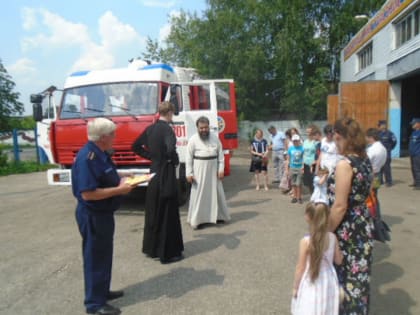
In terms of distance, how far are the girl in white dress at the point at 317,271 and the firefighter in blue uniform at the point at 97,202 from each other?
159cm

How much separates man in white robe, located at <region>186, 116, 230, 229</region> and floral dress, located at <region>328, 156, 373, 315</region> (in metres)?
3.28

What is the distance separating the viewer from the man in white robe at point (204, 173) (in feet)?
18.5

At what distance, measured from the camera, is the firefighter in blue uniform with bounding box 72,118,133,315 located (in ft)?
9.83

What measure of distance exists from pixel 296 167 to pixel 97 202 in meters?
5.22

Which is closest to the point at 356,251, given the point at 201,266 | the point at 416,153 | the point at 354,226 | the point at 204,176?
the point at 354,226

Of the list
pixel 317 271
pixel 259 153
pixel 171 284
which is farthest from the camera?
pixel 259 153

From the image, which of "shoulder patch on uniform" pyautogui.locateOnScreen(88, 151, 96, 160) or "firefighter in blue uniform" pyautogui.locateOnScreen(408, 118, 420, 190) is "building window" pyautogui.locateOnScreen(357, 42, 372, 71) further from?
"shoulder patch on uniform" pyautogui.locateOnScreen(88, 151, 96, 160)

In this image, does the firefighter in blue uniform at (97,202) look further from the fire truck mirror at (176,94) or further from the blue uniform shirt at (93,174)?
the fire truck mirror at (176,94)

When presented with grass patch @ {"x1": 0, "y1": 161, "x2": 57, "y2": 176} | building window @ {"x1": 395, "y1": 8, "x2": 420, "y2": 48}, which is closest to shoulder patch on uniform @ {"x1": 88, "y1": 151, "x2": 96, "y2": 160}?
grass patch @ {"x1": 0, "y1": 161, "x2": 57, "y2": 176}

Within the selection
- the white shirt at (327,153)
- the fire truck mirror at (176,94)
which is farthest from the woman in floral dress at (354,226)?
the fire truck mirror at (176,94)

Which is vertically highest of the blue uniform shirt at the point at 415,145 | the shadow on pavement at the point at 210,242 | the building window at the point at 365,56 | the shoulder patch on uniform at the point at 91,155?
the building window at the point at 365,56

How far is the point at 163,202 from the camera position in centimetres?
445

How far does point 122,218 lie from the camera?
263 inches

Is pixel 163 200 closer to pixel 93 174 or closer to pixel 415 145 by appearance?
pixel 93 174
